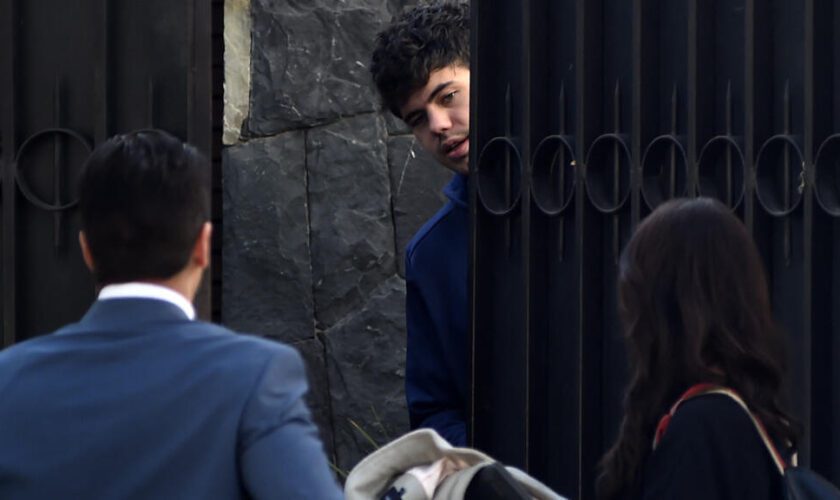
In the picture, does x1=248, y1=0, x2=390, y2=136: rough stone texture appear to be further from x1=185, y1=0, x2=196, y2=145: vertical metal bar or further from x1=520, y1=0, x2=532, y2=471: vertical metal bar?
x1=520, y1=0, x2=532, y2=471: vertical metal bar

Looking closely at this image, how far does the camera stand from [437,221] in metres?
3.96

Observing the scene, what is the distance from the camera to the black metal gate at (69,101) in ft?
12.6

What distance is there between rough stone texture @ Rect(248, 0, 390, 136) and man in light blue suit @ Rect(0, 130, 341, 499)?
10.7 ft

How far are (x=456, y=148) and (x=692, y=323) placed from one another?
1.48 meters

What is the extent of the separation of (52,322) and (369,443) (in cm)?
191

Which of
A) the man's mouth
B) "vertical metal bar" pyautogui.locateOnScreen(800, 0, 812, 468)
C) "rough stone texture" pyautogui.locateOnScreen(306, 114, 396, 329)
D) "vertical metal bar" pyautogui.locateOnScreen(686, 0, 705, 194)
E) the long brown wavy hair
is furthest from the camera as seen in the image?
"rough stone texture" pyautogui.locateOnScreen(306, 114, 396, 329)

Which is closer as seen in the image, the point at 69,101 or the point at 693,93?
the point at 693,93

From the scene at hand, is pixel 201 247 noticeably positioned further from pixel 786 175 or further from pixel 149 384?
pixel 786 175

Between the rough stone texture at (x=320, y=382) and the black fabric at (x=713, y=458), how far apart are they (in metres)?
3.34

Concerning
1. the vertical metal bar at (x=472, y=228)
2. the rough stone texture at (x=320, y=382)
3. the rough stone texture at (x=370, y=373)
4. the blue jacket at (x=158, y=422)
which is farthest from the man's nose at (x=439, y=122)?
the rough stone texture at (x=320, y=382)

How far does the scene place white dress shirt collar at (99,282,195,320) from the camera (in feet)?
7.90

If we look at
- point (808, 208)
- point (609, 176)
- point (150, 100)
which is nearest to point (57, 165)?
point (150, 100)

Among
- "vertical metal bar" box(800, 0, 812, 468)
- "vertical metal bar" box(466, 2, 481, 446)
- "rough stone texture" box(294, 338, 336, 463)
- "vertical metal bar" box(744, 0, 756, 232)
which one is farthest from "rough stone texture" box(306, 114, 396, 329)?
"vertical metal bar" box(800, 0, 812, 468)

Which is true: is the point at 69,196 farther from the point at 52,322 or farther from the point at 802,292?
the point at 802,292
